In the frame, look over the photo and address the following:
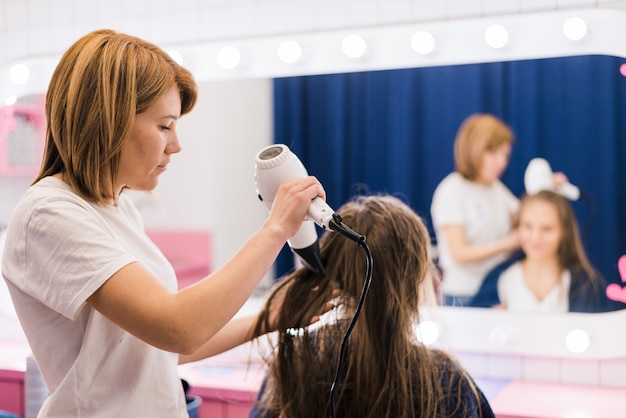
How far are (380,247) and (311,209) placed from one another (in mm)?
264

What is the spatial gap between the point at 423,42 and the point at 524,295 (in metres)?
0.69

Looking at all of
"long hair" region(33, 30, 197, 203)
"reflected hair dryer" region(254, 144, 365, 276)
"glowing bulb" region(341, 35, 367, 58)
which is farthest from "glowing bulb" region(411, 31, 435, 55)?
"long hair" region(33, 30, 197, 203)

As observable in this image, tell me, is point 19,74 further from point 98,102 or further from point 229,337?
point 98,102

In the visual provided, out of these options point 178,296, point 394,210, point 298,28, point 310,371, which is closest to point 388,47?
point 298,28

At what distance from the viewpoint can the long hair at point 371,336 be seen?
4.14 ft

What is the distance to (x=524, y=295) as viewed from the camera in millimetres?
1995

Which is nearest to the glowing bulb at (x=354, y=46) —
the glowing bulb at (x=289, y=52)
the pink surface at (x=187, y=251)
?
the glowing bulb at (x=289, y=52)

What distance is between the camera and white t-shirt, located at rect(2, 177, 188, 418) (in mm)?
991

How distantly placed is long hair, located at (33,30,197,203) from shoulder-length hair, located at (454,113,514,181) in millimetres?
1102

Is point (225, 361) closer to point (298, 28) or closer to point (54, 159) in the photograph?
Answer: point (298, 28)

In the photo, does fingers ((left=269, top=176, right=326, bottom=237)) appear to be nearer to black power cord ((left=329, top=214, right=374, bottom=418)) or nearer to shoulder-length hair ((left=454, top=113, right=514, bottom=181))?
black power cord ((left=329, top=214, right=374, bottom=418))

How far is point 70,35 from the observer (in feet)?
8.32

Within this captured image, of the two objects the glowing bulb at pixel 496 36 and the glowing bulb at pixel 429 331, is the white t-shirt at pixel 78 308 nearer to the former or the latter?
the glowing bulb at pixel 429 331

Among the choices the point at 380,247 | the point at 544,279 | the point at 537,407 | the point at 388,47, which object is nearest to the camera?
the point at 380,247
